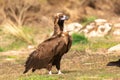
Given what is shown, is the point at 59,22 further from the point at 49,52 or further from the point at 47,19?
the point at 47,19

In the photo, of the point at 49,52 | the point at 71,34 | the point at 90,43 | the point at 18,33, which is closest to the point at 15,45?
the point at 18,33

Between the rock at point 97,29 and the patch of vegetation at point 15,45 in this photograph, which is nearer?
the patch of vegetation at point 15,45

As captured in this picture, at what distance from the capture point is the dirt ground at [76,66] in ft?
47.6

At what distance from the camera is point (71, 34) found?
2311cm

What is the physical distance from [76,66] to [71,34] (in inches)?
222


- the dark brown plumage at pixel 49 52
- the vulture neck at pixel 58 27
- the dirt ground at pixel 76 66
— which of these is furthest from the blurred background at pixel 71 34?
the vulture neck at pixel 58 27

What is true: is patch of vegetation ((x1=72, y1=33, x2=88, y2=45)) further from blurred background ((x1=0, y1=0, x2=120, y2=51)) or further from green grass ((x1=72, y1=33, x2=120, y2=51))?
blurred background ((x1=0, y1=0, x2=120, y2=51))

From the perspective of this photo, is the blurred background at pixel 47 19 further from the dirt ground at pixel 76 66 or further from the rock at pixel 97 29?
the dirt ground at pixel 76 66

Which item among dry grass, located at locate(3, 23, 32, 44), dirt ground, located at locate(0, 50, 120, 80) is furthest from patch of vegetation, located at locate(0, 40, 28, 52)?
dirt ground, located at locate(0, 50, 120, 80)

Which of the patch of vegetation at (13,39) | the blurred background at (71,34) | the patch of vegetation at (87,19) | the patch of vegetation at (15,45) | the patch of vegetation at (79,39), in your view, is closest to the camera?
the blurred background at (71,34)

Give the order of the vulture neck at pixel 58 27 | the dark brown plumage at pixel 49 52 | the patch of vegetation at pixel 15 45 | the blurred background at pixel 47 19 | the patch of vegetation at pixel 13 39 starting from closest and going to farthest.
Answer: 1. the dark brown plumage at pixel 49 52
2. the vulture neck at pixel 58 27
3. the patch of vegetation at pixel 15 45
4. the patch of vegetation at pixel 13 39
5. the blurred background at pixel 47 19

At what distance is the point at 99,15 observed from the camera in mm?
33000

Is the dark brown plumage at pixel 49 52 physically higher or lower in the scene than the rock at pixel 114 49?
higher

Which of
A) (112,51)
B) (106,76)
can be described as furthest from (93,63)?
(106,76)
